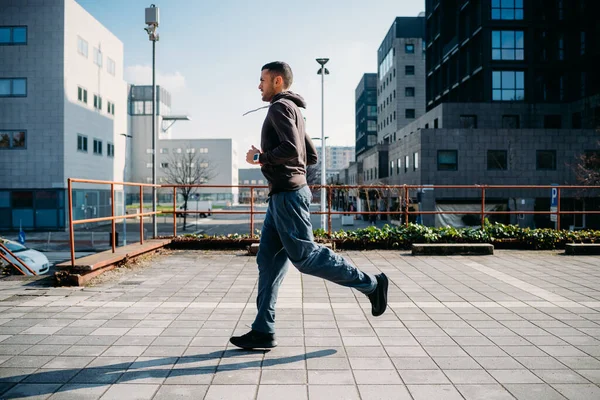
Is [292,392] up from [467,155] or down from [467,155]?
down

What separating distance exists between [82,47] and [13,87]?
217 inches

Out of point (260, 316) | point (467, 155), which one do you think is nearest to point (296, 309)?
point (260, 316)

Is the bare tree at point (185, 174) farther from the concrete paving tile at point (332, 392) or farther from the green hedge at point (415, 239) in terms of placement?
the concrete paving tile at point (332, 392)

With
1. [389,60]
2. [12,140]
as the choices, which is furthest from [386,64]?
[12,140]

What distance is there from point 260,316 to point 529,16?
40150mm

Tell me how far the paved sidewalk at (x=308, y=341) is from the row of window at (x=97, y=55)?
32869 millimetres

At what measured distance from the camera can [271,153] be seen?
338 centimetres

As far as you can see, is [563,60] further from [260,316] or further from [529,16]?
[260,316]

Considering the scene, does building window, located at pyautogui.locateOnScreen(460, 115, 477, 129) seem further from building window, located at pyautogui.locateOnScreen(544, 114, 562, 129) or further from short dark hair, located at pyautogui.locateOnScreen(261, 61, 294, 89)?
short dark hair, located at pyautogui.locateOnScreen(261, 61, 294, 89)

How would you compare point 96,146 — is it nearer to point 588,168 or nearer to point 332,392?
point 588,168

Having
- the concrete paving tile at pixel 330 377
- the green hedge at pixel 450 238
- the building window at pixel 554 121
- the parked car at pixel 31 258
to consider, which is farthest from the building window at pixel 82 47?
the concrete paving tile at pixel 330 377

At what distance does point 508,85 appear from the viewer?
37531 mm

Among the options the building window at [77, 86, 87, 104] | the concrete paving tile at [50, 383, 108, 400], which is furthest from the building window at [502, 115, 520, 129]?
the concrete paving tile at [50, 383, 108, 400]

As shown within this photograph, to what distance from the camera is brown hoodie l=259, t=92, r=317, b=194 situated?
133 inches
